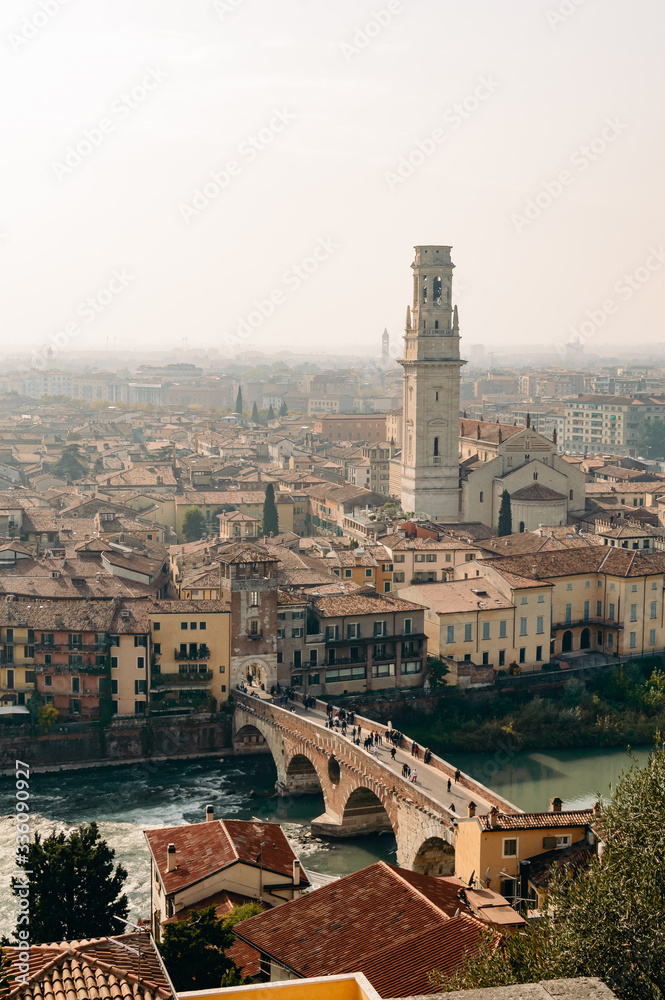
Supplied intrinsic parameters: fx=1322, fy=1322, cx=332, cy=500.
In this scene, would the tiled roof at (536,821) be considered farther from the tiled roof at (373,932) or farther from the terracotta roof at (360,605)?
the terracotta roof at (360,605)

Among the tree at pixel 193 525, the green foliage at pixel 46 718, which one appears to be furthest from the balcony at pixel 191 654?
the tree at pixel 193 525

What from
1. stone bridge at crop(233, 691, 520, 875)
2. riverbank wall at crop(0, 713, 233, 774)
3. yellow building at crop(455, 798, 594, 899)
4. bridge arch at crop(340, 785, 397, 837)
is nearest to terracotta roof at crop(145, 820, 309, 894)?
yellow building at crop(455, 798, 594, 899)

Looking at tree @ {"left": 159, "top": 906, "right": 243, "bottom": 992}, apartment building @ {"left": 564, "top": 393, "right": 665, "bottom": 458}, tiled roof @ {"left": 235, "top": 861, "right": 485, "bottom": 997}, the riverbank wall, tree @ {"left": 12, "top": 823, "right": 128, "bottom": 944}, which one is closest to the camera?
tiled roof @ {"left": 235, "top": 861, "right": 485, "bottom": 997}

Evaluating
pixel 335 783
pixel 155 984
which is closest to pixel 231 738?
pixel 335 783

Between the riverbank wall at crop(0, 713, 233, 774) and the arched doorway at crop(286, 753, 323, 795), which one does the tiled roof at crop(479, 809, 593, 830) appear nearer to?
the arched doorway at crop(286, 753, 323, 795)

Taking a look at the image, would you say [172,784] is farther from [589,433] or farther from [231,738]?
[589,433]

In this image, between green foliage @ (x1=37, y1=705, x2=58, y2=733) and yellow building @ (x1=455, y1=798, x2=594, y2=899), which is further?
green foliage @ (x1=37, y1=705, x2=58, y2=733)

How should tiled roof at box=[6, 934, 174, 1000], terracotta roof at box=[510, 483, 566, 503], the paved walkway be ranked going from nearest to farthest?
tiled roof at box=[6, 934, 174, 1000] < the paved walkway < terracotta roof at box=[510, 483, 566, 503]
